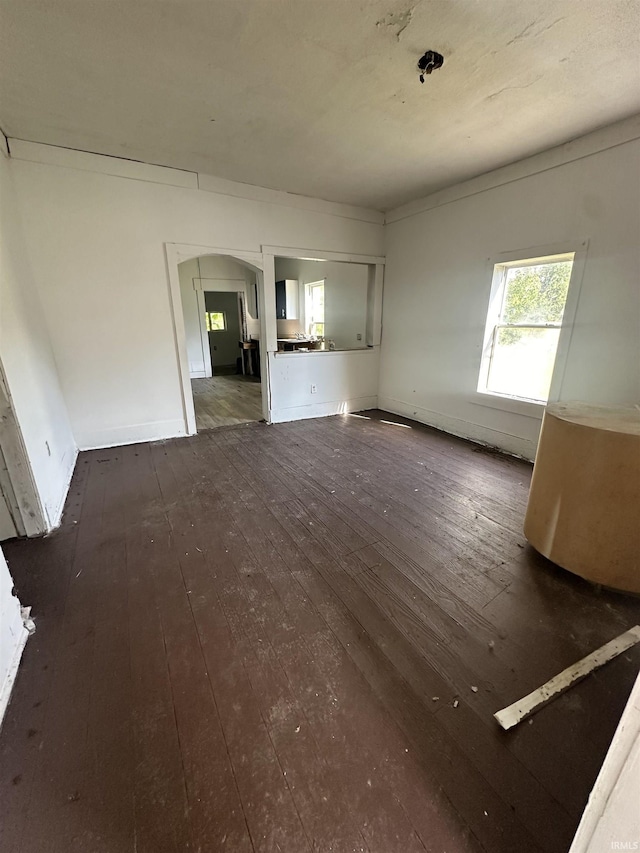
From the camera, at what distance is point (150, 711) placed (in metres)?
1.28

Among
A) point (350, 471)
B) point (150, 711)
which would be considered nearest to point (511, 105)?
point (350, 471)

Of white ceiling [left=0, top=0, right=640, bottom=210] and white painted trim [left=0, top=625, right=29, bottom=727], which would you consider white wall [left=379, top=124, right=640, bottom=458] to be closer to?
white ceiling [left=0, top=0, right=640, bottom=210]

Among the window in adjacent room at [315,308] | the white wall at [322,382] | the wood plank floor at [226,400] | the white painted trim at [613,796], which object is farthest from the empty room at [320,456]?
the window in adjacent room at [315,308]

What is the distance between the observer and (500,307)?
147 inches

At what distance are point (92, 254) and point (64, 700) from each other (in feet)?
11.9

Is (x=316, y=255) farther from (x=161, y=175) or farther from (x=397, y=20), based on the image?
(x=397, y=20)

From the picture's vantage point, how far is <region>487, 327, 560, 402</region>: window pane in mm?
3342

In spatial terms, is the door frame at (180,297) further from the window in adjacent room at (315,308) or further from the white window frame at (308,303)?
the white window frame at (308,303)

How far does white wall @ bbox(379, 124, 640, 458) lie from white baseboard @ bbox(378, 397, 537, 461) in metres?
0.01

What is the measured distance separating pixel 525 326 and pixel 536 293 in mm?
320

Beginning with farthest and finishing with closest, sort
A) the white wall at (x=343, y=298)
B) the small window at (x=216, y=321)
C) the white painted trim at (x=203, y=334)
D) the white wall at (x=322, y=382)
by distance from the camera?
the small window at (x=216, y=321), the white painted trim at (x=203, y=334), the white wall at (x=343, y=298), the white wall at (x=322, y=382)

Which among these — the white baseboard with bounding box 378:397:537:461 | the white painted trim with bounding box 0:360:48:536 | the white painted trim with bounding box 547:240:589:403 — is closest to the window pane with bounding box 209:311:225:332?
the white baseboard with bounding box 378:397:537:461

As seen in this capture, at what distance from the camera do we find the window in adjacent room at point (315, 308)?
728cm

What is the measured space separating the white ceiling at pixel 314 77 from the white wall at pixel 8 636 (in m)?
2.70
